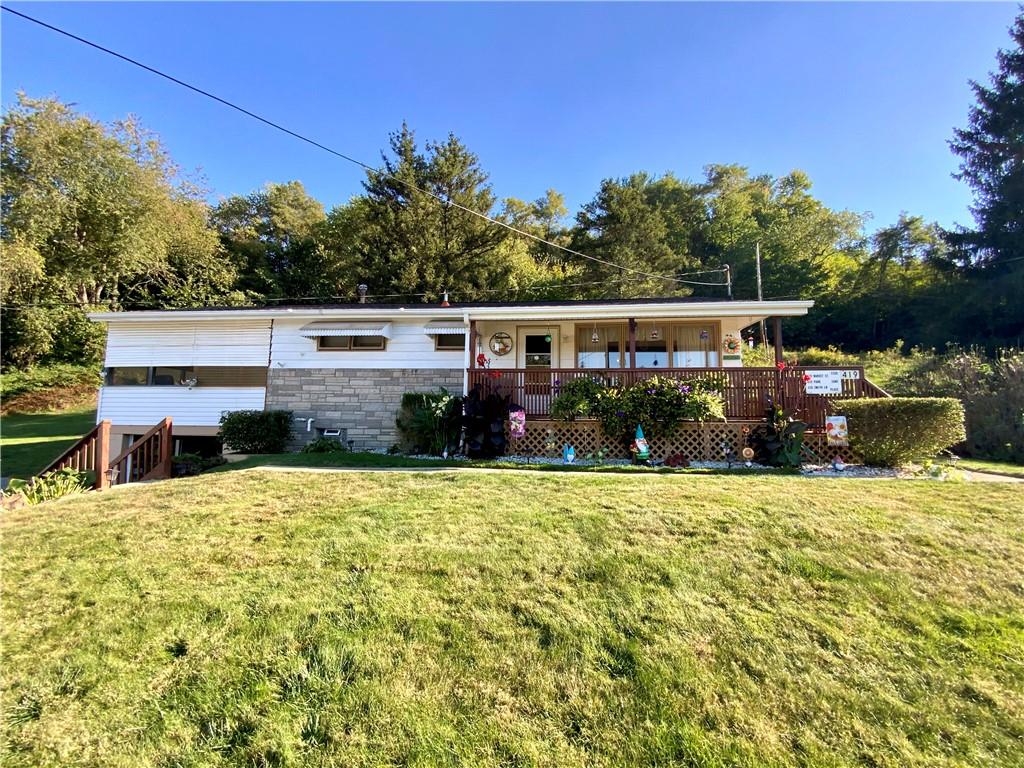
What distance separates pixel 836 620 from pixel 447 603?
2.40 metres

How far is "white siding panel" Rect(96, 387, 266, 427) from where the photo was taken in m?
10.7

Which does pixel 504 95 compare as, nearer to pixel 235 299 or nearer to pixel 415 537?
pixel 415 537

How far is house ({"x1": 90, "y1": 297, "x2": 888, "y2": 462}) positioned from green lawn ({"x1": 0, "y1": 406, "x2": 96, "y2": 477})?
2123mm

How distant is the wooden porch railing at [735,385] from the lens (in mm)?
8156

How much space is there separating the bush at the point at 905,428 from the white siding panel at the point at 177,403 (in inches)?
464

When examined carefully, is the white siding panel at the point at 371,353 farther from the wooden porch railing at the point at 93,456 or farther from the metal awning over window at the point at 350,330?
the wooden porch railing at the point at 93,456

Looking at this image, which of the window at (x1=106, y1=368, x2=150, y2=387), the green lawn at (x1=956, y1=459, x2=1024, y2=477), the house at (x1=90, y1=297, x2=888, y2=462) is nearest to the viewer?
the green lawn at (x1=956, y1=459, x2=1024, y2=477)

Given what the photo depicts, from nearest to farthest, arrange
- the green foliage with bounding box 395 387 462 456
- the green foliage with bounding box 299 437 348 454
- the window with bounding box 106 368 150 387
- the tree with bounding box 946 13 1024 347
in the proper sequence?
the green foliage with bounding box 395 387 462 456 → the green foliage with bounding box 299 437 348 454 → the window with bounding box 106 368 150 387 → the tree with bounding box 946 13 1024 347

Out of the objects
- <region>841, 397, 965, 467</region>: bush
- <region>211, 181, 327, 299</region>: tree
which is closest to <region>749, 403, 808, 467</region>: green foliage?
<region>841, 397, 965, 467</region>: bush

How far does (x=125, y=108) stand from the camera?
2480 centimetres

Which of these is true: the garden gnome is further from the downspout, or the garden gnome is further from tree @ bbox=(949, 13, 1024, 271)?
tree @ bbox=(949, 13, 1024, 271)

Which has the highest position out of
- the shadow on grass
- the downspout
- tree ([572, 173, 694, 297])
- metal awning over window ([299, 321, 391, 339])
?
tree ([572, 173, 694, 297])

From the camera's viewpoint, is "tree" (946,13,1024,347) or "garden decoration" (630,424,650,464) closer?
"garden decoration" (630,424,650,464)

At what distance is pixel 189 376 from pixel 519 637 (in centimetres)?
1135
